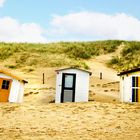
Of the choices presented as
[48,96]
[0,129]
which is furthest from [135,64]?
[0,129]

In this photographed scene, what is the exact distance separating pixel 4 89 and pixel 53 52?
31535 mm

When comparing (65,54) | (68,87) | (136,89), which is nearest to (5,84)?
(68,87)

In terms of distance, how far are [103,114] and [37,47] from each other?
4180 cm

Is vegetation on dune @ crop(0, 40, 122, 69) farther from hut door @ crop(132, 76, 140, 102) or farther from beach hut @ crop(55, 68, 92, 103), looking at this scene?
hut door @ crop(132, 76, 140, 102)

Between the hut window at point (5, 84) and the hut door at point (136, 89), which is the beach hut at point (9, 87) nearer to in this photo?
the hut window at point (5, 84)

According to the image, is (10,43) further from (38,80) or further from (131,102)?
(131,102)

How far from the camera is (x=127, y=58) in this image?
179 feet

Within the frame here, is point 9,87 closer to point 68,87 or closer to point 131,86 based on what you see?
point 68,87

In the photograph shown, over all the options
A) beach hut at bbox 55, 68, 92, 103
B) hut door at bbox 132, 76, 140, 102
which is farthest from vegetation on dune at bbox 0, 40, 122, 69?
hut door at bbox 132, 76, 140, 102

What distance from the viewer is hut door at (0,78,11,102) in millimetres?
25422

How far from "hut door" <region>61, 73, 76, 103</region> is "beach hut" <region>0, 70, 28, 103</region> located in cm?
329

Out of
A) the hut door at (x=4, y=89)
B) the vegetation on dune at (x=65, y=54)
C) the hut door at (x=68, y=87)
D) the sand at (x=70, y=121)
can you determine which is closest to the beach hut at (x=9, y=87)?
the hut door at (x=4, y=89)

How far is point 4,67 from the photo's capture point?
4788 centimetres

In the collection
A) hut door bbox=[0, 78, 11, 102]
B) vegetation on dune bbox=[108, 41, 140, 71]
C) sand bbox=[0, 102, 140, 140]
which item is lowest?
sand bbox=[0, 102, 140, 140]
